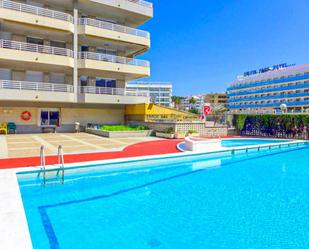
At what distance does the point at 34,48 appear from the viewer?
79.2ft

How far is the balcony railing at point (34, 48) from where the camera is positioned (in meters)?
22.4

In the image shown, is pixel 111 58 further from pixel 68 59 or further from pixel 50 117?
pixel 50 117

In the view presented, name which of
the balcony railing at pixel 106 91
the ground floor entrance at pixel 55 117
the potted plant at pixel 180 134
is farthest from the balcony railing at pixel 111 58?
the potted plant at pixel 180 134

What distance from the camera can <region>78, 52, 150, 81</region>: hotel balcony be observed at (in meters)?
25.3

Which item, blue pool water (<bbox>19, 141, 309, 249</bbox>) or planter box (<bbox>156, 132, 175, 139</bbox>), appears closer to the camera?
blue pool water (<bbox>19, 141, 309, 249</bbox>)

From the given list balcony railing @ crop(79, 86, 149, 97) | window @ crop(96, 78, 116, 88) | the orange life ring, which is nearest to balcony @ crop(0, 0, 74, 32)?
balcony railing @ crop(79, 86, 149, 97)

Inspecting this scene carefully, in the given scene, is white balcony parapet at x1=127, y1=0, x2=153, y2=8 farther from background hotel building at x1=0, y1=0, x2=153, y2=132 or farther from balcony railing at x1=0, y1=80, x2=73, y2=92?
balcony railing at x1=0, y1=80, x2=73, y2=92

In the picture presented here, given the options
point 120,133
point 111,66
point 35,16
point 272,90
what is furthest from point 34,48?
point 272,90

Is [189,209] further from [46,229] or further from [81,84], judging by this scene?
[81,84]

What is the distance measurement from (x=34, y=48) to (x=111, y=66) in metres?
7.79

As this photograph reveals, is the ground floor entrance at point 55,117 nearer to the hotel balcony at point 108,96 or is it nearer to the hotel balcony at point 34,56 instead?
the hotel balcony at point 108,96

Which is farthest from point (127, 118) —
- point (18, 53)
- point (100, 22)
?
point (18, 53)

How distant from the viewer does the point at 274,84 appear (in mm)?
89062

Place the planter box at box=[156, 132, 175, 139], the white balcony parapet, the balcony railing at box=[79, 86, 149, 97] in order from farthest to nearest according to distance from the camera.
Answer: the white balcony parapet → the balcony railing at box=[79, 86, 149, 97] → the planter box at box=[156, 132, 175, 139]
